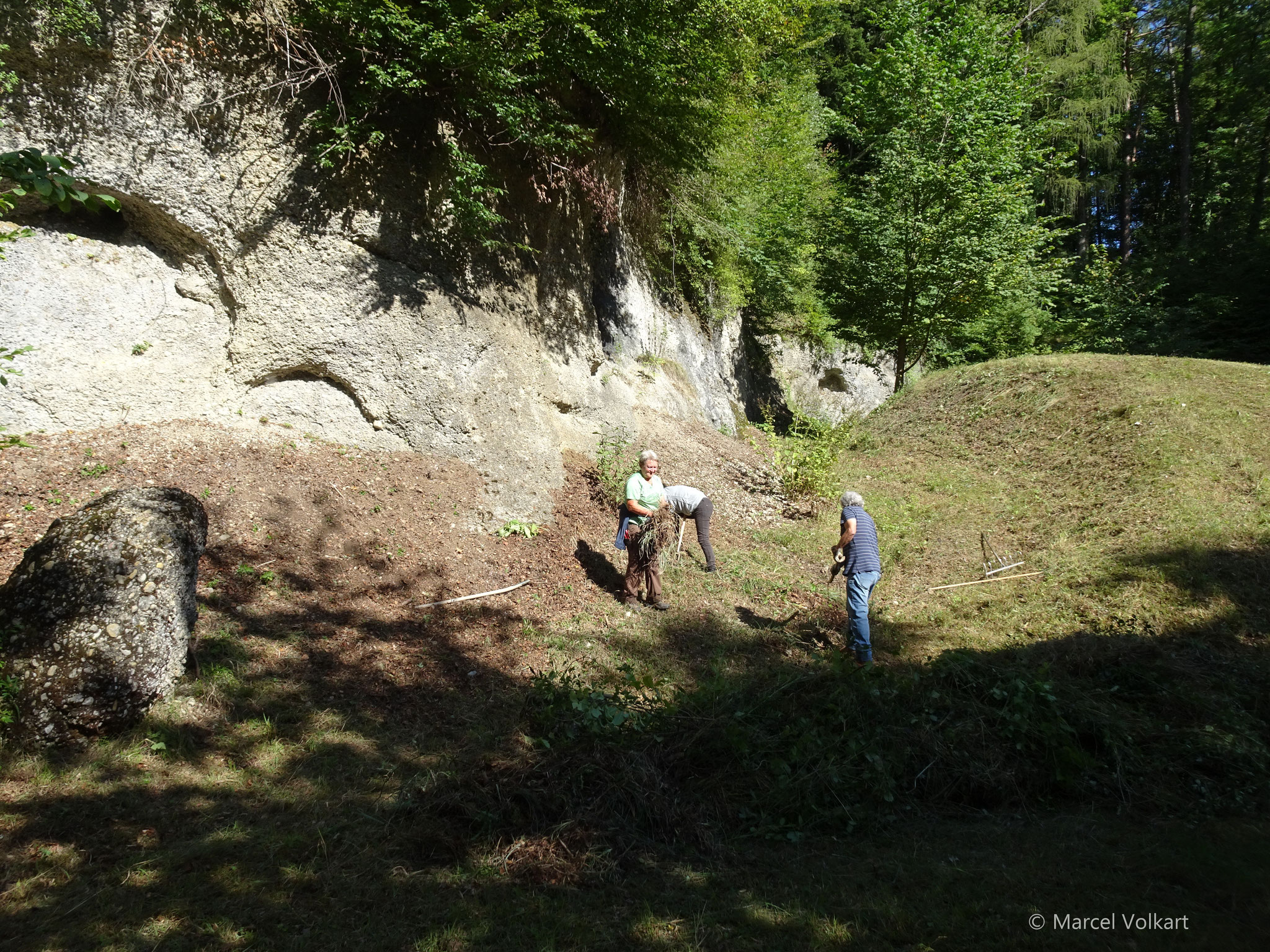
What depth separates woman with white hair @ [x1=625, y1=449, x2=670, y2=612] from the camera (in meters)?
8.10

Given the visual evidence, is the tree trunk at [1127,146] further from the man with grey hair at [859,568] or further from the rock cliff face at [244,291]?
the rock cliff face at [244,291]

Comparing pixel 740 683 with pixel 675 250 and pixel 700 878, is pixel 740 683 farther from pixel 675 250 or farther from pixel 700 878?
pixel 675 250

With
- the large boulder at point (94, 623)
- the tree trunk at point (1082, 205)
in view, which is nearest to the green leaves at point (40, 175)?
the large boulder at point (94, 623)

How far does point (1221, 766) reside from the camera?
15.8 ft

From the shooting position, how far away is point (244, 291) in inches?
316

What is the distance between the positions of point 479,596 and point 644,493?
2168 mm

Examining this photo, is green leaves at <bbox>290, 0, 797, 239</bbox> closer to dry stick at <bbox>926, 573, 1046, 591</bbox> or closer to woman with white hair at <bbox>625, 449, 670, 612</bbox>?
woman with white hair at <bbox>625, 449, 670, 612</bbox>

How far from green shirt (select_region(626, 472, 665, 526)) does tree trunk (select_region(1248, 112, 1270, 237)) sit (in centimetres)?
Result: 2520

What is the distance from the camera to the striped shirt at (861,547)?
720 centimetres

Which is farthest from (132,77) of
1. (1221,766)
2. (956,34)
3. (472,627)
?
(956,34)

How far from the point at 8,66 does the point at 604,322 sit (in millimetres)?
7808

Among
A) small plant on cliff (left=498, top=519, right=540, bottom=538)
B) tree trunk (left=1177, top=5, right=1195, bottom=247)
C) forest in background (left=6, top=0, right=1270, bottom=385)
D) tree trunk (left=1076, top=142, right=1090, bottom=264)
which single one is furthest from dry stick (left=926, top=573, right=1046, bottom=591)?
tree trunk (left=1177, top=5, right=1195, bottom=247)
